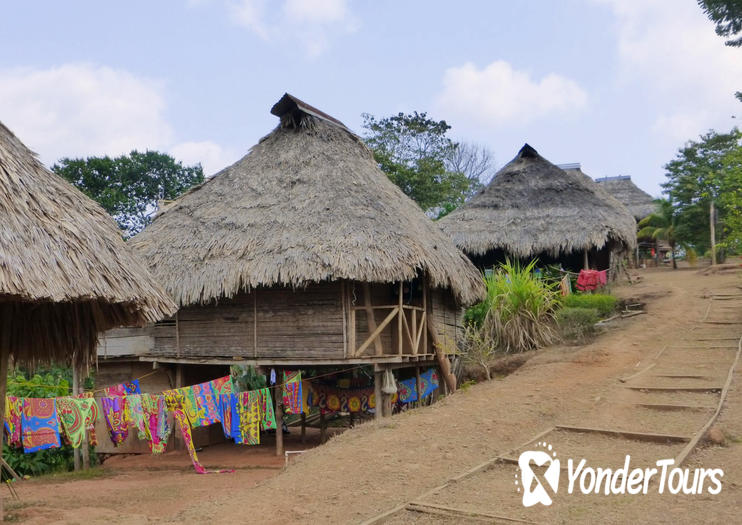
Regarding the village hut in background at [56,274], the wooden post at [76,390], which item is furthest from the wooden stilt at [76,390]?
the village hut in background at [56,274]

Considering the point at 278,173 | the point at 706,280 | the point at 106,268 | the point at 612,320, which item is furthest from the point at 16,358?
the point at 706,280

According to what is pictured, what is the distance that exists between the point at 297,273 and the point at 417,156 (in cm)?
1556

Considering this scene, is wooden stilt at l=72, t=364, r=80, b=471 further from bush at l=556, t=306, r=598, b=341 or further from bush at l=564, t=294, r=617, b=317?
bush at l=564, t=294, r=617, b=317

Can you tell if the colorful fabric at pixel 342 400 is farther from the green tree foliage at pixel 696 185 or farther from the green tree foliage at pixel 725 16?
the green tree foliage at pixel 696 185

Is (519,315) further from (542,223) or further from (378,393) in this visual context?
(542,223)

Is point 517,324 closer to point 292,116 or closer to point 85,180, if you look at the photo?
point 292,116

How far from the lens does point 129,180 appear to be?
27.0 metres

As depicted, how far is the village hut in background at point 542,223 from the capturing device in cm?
1778

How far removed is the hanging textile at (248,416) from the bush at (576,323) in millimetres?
6522

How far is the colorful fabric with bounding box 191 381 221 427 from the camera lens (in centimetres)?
1022

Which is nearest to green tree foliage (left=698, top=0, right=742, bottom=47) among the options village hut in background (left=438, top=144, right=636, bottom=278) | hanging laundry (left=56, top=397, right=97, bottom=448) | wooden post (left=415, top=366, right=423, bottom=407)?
village hut in background (left=438, top=144, right=636, bottom=278)

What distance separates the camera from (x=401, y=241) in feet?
37.2

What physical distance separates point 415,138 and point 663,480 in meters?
20.9

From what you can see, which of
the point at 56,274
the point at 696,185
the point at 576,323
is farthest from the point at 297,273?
the point at 696,185
